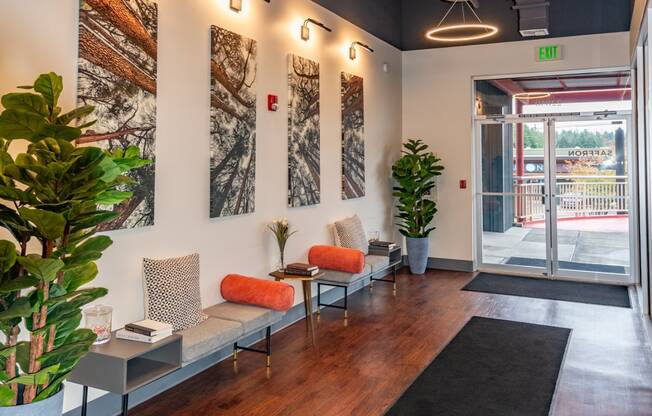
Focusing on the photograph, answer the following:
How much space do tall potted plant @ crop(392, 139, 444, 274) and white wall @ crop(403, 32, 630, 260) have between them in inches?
13.6

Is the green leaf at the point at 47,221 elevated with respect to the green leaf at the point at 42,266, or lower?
elevated

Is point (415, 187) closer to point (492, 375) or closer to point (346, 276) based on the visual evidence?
point (346, 276)

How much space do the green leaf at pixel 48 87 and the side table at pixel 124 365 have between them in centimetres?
145

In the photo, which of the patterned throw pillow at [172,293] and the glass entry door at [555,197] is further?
the glass entry door at [555,197]

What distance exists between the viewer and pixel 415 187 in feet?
25.2

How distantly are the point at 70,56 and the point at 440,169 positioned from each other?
5864mm

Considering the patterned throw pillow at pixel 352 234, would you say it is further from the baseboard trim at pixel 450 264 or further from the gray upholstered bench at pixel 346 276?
the baseboard trim at pixel 450 264

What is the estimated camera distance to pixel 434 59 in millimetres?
8320

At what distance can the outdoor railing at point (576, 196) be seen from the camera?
24.1ft

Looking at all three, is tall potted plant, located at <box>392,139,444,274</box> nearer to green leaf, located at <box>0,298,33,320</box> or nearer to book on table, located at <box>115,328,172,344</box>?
book on table, located at <box>115,328,172,344</box>

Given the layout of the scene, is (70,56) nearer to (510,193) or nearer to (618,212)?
(510,193)

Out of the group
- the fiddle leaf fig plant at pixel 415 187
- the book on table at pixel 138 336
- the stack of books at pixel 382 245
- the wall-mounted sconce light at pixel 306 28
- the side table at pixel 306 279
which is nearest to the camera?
the book on table at pixel 138 336

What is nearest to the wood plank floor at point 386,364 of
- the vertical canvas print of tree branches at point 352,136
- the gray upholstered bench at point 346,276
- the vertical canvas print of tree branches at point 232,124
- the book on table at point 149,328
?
the gray upholstered bench at point 346,276

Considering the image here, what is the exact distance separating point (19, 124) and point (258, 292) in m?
2.37
